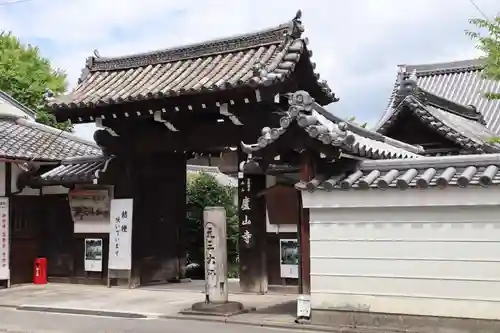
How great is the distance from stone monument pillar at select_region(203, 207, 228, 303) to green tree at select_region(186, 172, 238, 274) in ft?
28.2

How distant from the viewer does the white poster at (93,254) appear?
61.9 ft

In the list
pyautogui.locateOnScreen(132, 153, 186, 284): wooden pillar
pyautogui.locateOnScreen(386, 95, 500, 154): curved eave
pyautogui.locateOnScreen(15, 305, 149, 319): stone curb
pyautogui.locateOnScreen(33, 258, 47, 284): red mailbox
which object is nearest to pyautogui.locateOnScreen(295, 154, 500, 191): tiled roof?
pyautogui.locateOnScreen(15, 305, 149, 319): stone curb

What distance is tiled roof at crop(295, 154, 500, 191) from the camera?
10.3 m

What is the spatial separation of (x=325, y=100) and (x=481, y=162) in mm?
8133

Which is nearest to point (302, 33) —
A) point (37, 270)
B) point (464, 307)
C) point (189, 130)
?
point (189, 130)

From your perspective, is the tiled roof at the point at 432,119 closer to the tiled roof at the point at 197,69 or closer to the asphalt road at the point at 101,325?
the tiled roof at the point at 197,69

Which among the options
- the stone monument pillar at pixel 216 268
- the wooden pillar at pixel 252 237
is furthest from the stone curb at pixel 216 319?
the wooden pillar at pixel 252 237

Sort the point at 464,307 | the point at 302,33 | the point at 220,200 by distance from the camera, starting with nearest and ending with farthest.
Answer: the point at 464,307
the point at 302,33
the point at 220,200

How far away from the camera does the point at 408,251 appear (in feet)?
36.1

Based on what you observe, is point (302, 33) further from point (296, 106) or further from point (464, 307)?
point (464, 307)

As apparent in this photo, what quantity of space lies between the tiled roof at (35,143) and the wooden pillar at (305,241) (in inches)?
395

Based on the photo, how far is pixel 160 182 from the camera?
62.4ft

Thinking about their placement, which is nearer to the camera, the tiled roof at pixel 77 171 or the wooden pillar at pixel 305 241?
the wooden pillar at pixel 305 241

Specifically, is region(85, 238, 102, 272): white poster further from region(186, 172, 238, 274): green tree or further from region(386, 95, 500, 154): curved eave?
region(386, 95, 500, 154): curved eave
